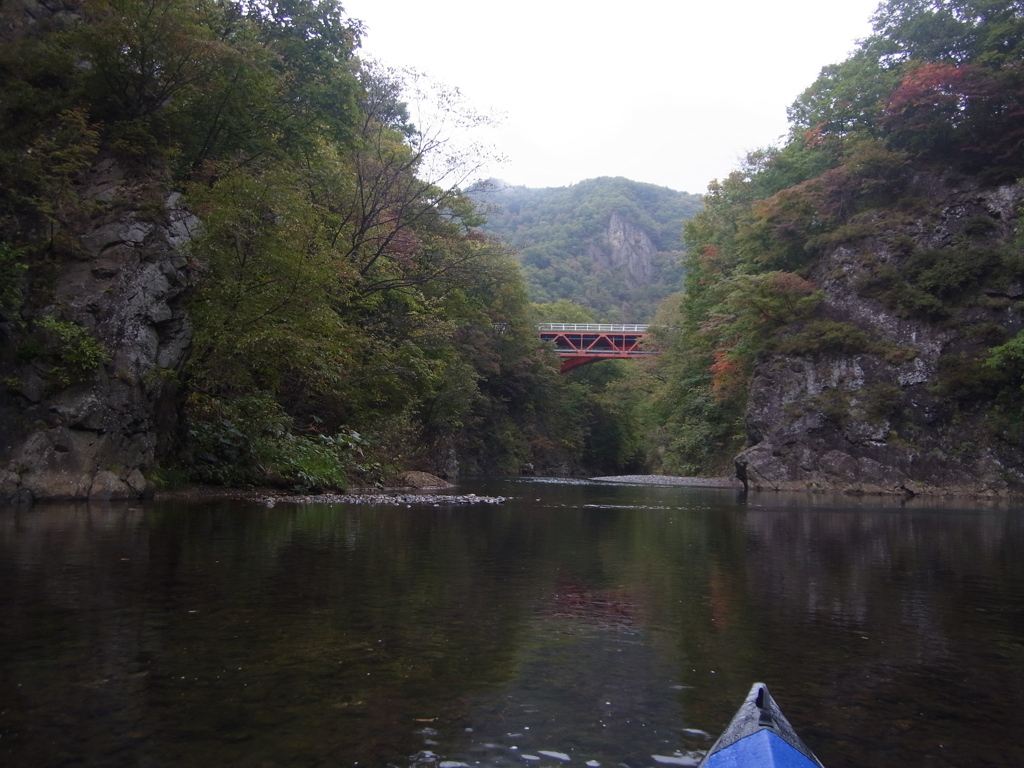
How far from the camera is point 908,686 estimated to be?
3777mm

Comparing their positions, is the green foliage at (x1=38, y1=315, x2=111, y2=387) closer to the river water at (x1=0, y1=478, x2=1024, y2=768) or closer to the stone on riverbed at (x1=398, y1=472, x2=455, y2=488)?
the river water at (x1=0, y1=478, x2=1024, y2=768)

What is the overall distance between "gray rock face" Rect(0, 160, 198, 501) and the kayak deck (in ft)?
38.8

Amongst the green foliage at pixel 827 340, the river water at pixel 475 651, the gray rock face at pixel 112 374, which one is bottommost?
the river water at pixel 475 651

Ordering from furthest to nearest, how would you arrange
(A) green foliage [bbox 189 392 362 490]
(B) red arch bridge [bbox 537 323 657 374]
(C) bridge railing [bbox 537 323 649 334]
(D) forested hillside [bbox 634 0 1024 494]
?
(C) bridge railing [bbox 537 323 649 334] → (B) red arch bridge [bbox 537 323 657 374] → (D) forested hillside [bbox 634 0 1024 494] → (A) green foliage [bbox 189 392 362 490]

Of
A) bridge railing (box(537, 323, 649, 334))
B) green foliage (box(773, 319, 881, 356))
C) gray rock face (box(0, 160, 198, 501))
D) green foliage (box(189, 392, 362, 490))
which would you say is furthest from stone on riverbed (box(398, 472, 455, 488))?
bridge railing (box(537, 323, 649, 334))

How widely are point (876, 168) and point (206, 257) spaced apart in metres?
25.4

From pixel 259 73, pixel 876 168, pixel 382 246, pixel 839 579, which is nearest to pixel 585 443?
pixel 876 168

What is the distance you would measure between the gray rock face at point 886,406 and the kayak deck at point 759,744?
25.0 meters

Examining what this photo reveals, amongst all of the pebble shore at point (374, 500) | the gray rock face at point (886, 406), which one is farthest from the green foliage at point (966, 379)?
the pebble shore at point (374, 500)

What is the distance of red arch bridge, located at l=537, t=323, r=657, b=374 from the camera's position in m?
59.3

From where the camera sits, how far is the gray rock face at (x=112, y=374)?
1159 cm

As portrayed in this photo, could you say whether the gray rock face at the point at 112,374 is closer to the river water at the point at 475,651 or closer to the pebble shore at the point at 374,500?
the pebble shore at the point at 374,500

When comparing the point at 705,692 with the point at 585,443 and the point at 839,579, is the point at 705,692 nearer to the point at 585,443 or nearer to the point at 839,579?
the point at 839,579

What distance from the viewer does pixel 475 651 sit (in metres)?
4.14
